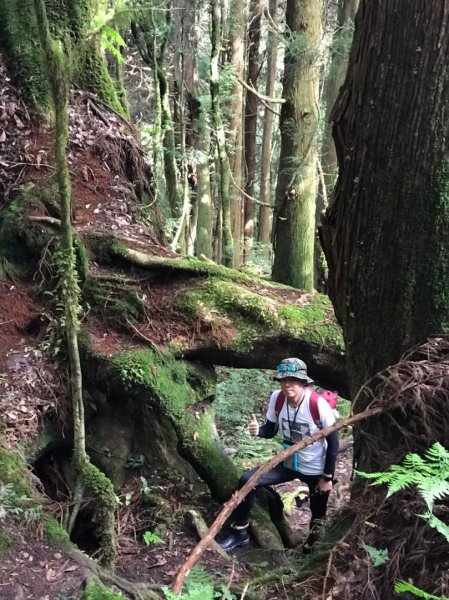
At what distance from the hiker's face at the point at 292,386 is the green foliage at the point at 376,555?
102 inches

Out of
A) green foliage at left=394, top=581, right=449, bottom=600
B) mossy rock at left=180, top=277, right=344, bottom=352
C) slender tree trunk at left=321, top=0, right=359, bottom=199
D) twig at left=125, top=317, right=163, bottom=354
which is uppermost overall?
slender tree trunk at left=321, top=0, right=359, bottom=199

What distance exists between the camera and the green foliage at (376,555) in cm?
223

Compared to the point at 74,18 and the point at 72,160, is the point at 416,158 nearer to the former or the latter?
the point at 72,160

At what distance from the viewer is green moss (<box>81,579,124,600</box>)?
133 inches

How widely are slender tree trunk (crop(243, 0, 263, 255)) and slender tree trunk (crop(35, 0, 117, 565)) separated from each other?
11240mm

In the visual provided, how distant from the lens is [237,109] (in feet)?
52.9

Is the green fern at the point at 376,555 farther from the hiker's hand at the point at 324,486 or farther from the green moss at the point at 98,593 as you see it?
the hiker's hand at the point at 324,486

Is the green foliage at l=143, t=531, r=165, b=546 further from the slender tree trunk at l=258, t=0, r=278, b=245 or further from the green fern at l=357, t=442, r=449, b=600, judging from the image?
the slender tree trunk at l=258, t=0, r=278, b=245

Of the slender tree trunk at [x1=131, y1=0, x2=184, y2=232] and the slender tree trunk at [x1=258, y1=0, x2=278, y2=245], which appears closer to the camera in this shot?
the slender tree trunk at [x1=131, y1=0, x2=184, y2=232]

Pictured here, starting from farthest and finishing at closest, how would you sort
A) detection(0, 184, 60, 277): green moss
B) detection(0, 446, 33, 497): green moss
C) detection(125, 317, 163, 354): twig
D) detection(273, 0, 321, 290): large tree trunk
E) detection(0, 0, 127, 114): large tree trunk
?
detection(273, 0, 321, 290): large tree trunk → detection(0, 0, 127, 114): large tree trunk → detection(0, 184, 60, 277): green moss → detection(125, 317, 163, 354): twig → detection(0, 446, 33, 497): green moss

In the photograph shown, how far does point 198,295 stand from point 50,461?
2.21m

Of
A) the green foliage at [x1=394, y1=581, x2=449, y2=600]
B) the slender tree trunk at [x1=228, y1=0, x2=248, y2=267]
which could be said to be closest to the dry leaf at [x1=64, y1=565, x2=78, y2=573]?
the green foliage at [x1=394, y1=581, x2=449, y2=600]

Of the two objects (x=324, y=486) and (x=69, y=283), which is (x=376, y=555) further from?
(x=324, y=486)

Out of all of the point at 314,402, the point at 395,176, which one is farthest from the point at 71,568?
the point at 395,176
